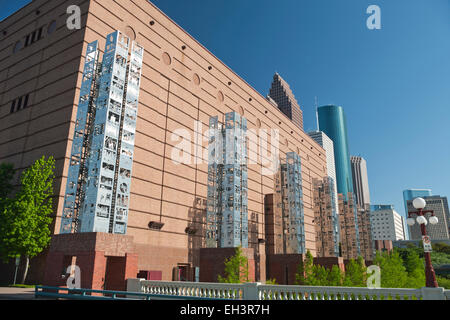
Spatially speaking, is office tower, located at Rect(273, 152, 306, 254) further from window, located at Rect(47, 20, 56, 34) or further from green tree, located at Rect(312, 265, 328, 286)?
window, located at Rect(47, 20, 56, 34)

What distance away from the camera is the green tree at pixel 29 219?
26.2 m

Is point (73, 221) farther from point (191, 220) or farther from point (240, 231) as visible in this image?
point (240, 231)

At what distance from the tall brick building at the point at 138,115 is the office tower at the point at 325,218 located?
2797 centimetres

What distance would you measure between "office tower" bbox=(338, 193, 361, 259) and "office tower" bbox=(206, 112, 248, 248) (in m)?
47.9

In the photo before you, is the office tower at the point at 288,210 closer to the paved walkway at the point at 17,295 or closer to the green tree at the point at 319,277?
the green tree at the point at 319,277

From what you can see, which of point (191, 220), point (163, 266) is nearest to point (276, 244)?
point (191, 220)

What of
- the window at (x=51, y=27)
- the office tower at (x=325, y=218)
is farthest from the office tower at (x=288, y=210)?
the window at (x=51, y=27)

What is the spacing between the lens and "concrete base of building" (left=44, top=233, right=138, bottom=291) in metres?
21.5

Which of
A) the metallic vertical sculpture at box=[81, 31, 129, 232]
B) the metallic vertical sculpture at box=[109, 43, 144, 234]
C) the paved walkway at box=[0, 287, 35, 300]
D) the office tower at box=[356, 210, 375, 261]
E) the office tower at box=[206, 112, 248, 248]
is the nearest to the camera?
the paved walkway at box=[0, 287, 35, 300]

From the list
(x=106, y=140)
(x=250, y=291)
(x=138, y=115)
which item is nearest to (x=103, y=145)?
(x=106, y=140)

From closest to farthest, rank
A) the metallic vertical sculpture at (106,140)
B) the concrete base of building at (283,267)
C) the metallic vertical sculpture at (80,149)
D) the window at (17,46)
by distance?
the metallic vertical sculpture at (106,140), the metallic vertical sculpture at (80,149), the window at (17,46), the concrete base of building at (283,267)

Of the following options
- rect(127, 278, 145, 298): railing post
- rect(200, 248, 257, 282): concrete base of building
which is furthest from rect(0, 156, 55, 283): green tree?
rect(200, 248, 257, 282): concrete base of building

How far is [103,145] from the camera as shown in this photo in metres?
25.8

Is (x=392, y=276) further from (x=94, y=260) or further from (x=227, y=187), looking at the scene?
(x=94, y=260)
